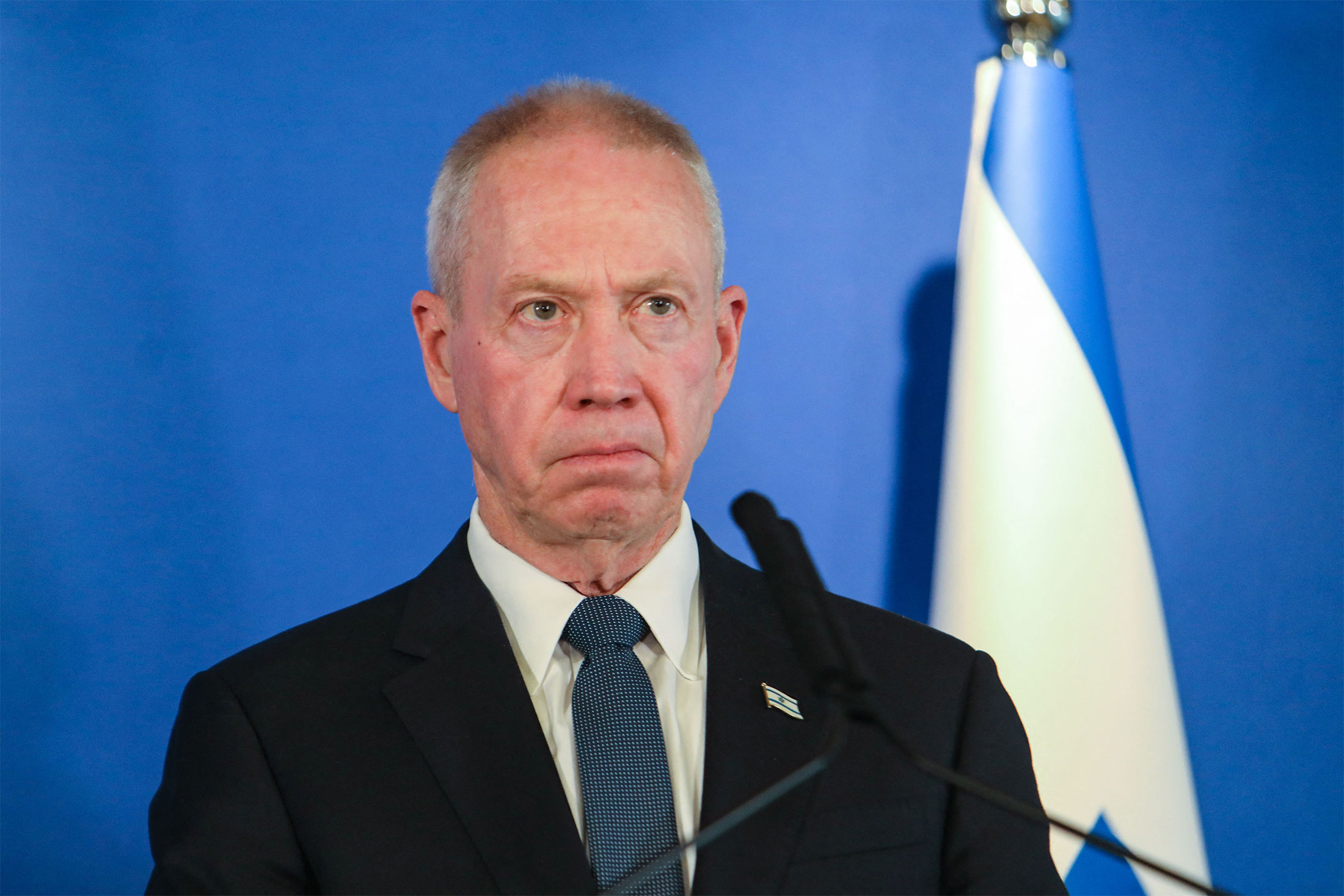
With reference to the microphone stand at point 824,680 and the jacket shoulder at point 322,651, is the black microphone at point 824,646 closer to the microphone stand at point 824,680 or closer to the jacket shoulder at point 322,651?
the microphone stand at point 824,680

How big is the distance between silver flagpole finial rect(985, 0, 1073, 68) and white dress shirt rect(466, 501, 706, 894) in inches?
44.7

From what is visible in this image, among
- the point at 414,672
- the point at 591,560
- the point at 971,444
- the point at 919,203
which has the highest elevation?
the point at 919,203

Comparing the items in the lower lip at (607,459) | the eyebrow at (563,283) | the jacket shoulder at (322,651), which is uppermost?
the eyebrow at (563,283)

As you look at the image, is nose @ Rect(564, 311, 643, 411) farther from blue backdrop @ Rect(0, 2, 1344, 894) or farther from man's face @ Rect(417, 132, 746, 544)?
blue backdrop @ Rect(0, 2, 1344, 894)

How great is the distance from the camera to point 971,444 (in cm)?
198

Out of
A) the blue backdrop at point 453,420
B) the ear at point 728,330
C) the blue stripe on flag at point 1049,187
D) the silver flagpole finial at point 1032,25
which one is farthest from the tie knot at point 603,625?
the silver flagpole finial at point 1032,25

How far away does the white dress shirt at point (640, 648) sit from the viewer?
47.4 inches

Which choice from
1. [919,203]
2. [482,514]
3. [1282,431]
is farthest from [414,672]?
[1282,431]

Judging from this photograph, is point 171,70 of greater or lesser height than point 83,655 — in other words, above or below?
above

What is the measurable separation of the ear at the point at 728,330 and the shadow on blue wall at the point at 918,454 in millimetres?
867

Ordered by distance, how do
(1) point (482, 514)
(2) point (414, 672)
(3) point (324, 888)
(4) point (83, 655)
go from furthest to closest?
1. (4) point (83, 655)
2. (1) point (482, 514)
3. (2) point (414, 672)
4. (3) point (324, 888)

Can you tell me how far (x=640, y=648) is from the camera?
1283 mm

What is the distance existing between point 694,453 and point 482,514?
0.80 ft

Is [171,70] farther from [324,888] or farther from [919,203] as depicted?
[324,888]
